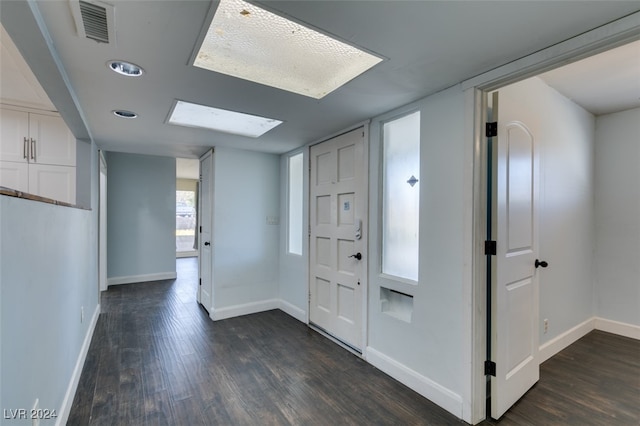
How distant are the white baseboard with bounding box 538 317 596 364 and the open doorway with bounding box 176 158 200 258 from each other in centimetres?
890

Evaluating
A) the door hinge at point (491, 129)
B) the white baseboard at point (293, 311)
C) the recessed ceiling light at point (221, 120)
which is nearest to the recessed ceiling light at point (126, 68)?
the recessed ceiling light at point (221, 120)

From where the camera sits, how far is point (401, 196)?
97.7 inches

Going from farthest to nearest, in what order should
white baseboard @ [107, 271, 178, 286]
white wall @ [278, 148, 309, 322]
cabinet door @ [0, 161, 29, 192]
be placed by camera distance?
white baseboard @ [107, 271, 178, 286], white wall @ [278, 148, 309, 322], cabinet door @ [0, 161, 29, 192]

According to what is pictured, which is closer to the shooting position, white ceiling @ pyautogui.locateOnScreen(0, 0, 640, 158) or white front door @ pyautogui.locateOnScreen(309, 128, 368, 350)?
white ceiling @ pyautogui.locateOnScreen(0, 0, 640, 158)

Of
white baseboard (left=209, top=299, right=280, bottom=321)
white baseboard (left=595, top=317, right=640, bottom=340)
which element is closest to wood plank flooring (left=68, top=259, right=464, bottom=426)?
white baseboard (left=209, top=299, right=280, bottom=321)

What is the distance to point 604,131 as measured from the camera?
3.38 m

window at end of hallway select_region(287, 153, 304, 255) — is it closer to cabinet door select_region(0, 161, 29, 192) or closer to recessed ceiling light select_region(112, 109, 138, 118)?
recessed ceiling light select_region(112, 109, 138, 118)

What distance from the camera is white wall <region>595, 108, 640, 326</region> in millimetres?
3160

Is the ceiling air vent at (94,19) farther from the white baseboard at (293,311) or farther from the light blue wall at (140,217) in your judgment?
the light blue wall at (140,217)

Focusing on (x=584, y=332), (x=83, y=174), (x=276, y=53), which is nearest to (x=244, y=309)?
(x=83, y=174)

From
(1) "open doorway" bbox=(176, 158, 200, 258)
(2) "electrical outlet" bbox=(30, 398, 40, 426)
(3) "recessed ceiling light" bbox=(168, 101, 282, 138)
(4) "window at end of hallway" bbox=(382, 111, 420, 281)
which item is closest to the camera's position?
(2) "electrical outlet" bbox=(30, 398, 40, 426)

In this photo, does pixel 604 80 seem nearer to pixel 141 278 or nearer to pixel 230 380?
pixel 230 380

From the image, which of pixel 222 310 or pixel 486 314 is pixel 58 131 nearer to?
pixel 222 310

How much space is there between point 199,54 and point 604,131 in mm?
4254
